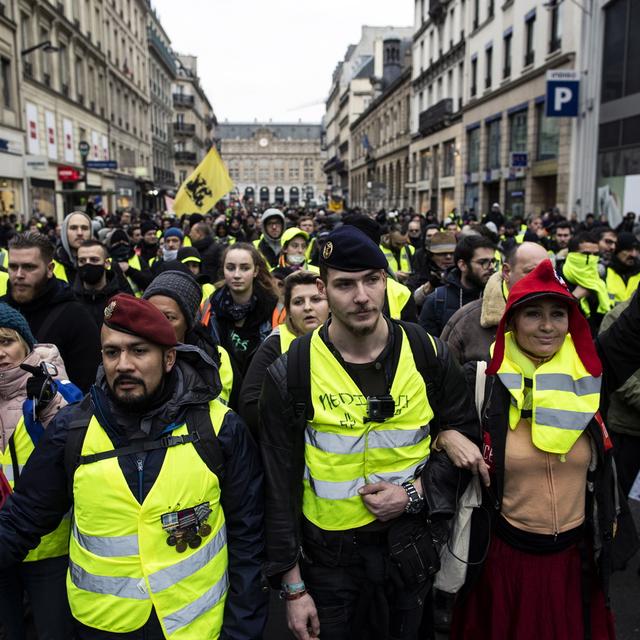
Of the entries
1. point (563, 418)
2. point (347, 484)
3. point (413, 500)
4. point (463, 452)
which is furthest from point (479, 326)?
point (347, 484)

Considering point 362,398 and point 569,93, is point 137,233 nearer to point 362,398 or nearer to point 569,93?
point 362,398

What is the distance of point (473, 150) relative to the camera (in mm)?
31203

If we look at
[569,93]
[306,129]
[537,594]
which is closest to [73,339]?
[537,594]

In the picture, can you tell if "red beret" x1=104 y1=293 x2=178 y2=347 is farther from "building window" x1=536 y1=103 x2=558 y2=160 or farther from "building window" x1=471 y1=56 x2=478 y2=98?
"building window" x1=471 y1=56 x2=478 y2=98

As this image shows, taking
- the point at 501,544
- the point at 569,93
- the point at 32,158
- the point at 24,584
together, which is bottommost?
the point at 24,584

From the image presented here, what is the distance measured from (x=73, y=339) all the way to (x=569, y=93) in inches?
770

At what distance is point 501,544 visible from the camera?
8.46 ft

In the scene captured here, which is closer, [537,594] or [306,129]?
[537,594]

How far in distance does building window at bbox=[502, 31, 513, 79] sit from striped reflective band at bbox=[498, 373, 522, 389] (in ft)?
86.6

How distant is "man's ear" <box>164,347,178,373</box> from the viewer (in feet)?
7.64

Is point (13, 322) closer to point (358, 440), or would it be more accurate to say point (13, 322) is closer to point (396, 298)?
point (358, 440)

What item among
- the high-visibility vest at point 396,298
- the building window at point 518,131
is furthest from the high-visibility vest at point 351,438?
the building window at point 518,131

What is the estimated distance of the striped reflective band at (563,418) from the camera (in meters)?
2.38

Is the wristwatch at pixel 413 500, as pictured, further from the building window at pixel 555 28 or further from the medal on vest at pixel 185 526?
the building window at pixel 555 28
